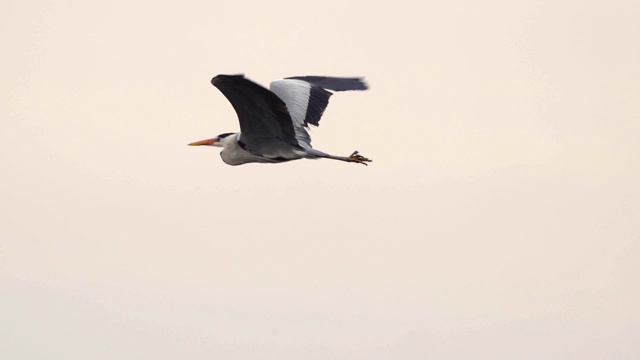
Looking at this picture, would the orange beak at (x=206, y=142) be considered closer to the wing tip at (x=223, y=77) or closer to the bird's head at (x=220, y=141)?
the bird's head at (x=220, y=141)

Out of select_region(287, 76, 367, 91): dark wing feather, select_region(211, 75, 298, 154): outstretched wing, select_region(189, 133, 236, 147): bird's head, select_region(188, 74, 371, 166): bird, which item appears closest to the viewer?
select_region(211, 75, 298, 154): outstretched wing

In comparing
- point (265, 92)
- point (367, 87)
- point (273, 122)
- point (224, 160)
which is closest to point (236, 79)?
point (265, 92)

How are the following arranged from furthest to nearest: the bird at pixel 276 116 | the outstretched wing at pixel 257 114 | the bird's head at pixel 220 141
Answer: the bird's head at pixel 220 141, the bird at pixel 276 116, the outstretched wing at pixel 257 114

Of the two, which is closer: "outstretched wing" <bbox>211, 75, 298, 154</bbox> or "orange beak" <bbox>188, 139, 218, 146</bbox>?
"outstretched wing" <bbox>211, 75, 298, 154</bbox>

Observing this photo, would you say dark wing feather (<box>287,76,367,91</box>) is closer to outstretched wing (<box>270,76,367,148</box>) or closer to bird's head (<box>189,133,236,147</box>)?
outstretched wing (<box>270,76,367,148</box>)

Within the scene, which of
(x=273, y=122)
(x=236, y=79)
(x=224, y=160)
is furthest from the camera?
(x=224, y=160)

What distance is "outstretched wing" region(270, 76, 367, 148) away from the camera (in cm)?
2242

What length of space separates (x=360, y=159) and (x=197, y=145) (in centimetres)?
316

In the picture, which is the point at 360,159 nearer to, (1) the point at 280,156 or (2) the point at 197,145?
(1) the point at 280,156

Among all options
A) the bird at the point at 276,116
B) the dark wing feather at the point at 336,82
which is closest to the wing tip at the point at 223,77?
the bird at the point at 276,116

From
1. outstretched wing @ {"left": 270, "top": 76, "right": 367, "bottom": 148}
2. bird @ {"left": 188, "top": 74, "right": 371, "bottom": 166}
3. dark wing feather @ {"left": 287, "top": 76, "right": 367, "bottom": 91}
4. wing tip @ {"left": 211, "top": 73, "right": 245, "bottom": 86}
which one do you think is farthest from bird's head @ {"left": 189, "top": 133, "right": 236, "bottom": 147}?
wing tip @ {"left": 211, "top": 73, "right": 245, "bottom": 86}

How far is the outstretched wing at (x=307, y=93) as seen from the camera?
73.6ft

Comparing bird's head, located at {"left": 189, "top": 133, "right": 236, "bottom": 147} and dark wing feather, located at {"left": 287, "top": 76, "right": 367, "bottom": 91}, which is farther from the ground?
dark wing feather, located at {"left": 287, "top": 76, "right": 367, "bottom": 91}

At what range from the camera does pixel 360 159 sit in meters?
21.1
